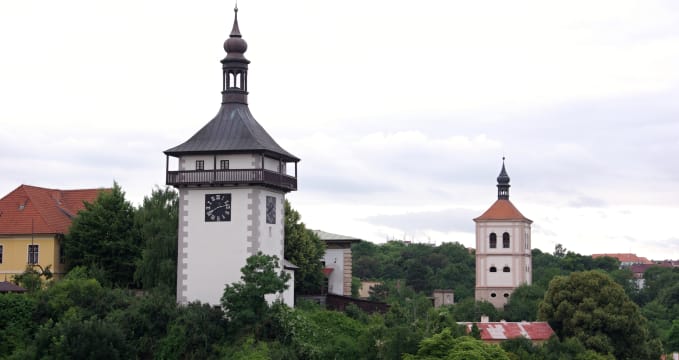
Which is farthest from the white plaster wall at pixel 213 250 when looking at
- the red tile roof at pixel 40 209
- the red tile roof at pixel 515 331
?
the red tile roof at pixel 515 331

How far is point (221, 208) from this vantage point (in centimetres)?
5016

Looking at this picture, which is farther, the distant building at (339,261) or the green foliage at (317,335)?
the distant building at (339,261)

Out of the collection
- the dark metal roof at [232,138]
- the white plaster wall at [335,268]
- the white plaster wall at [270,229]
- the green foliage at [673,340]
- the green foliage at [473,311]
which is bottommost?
the green foliage at [673,340]

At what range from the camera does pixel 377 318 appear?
50.9m

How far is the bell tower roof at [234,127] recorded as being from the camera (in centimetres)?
5072

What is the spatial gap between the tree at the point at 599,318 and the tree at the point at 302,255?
43.0ft

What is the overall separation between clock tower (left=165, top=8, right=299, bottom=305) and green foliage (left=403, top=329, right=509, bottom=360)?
7.25m

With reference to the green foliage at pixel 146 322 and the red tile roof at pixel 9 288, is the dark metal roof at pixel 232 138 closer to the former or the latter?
the green foliage at pixel 146 322

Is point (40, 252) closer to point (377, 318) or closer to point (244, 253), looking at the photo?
point (244, 253)

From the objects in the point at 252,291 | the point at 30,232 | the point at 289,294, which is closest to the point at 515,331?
the point at 289,294

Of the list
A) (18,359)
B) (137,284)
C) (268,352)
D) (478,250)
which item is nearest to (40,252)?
(137,284)

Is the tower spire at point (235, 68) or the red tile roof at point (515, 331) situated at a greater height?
the tower spire at point (235, 68)

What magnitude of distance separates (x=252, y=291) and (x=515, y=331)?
19.3m

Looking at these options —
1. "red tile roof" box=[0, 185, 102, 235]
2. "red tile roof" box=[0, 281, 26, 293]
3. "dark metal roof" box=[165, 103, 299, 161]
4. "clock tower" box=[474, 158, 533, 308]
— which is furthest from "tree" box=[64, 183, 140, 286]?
"clock tower" box=[474, 158, 533, 308]
